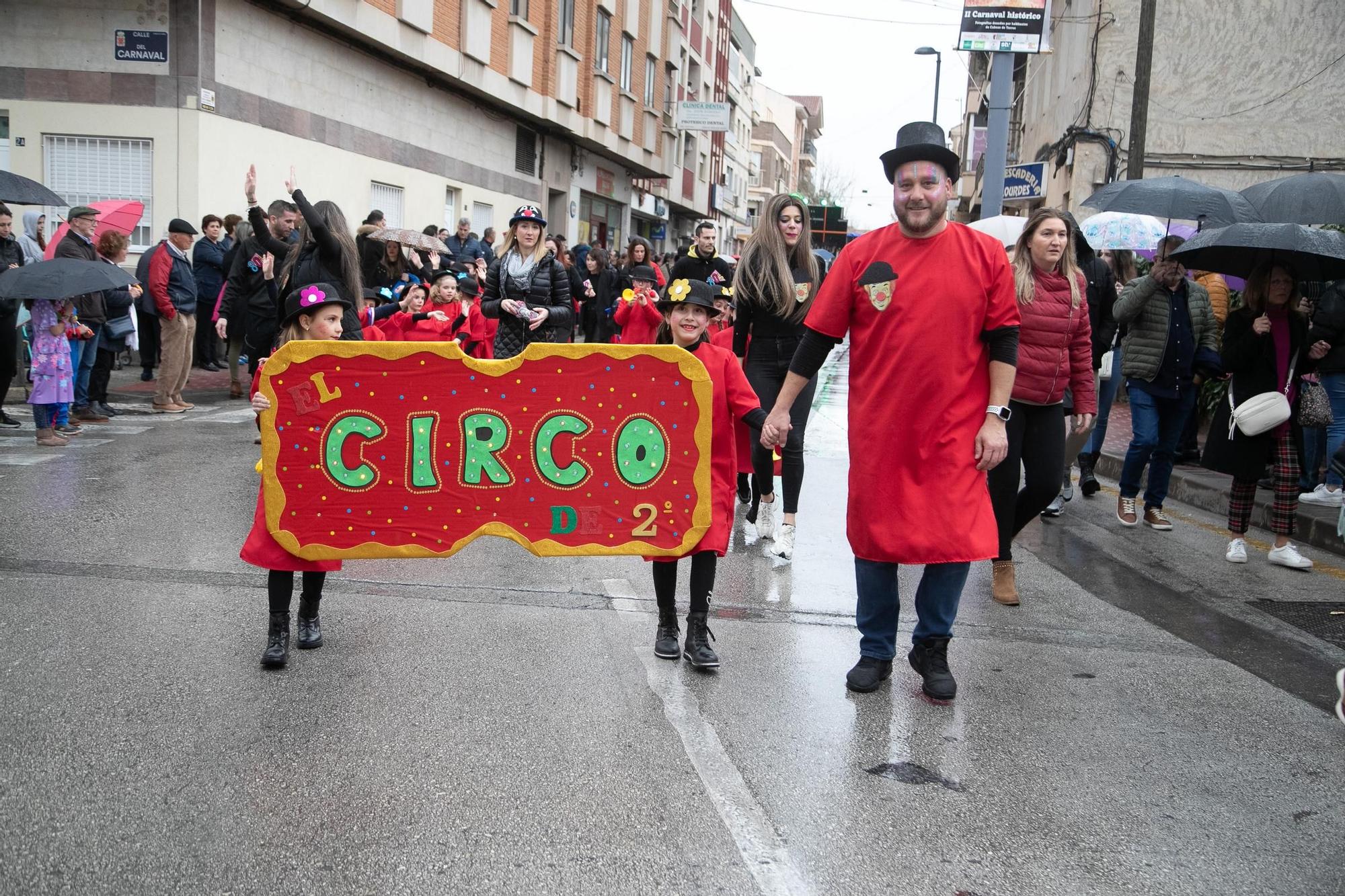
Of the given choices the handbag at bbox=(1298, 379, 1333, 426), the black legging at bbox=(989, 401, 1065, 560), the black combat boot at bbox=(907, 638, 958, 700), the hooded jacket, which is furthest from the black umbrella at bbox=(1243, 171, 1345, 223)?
the hooded jacket

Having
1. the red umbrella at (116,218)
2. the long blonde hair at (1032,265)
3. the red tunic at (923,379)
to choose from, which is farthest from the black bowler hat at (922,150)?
the red umbrella at (116,218)

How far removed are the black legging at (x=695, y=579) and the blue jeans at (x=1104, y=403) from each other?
5.72 m

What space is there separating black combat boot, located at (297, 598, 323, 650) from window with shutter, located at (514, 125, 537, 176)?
934 inches

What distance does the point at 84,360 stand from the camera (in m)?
10.4

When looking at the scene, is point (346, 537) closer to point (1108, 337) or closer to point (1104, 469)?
point (1108, 337)

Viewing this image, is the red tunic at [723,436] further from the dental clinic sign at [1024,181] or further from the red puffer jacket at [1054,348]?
the dental clinic sign at [1024,181]

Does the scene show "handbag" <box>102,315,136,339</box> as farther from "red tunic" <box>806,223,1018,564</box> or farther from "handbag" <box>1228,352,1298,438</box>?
"handbag" <box>1228,352,1298,438</box>

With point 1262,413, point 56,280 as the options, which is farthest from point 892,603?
point 56,280

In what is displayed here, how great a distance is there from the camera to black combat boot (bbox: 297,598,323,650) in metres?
4.75

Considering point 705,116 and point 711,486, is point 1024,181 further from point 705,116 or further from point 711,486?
point 705,116

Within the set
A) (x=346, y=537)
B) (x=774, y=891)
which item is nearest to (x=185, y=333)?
(x=346, y=537)

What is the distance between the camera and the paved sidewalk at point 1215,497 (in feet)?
26.6

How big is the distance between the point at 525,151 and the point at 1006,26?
1501 centimetres

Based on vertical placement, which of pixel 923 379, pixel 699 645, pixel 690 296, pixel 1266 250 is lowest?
pixel 699 645
